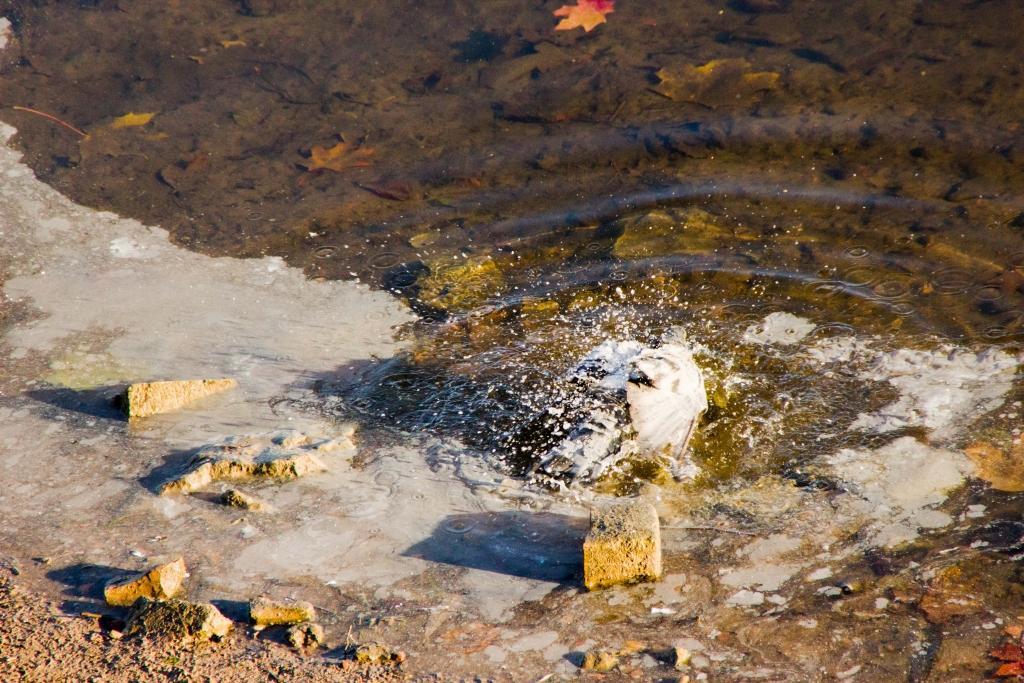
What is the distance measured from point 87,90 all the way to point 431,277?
379cm

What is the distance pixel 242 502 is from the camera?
322 centimetres

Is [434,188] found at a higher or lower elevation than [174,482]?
higher

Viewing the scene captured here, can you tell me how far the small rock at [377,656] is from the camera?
103 inches

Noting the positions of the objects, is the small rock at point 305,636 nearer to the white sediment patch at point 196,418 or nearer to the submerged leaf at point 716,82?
the white sediment patch at point 196,418

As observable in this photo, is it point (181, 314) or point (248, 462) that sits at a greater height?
point (181, 314)

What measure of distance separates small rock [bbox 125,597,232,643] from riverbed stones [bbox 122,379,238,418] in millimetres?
1208

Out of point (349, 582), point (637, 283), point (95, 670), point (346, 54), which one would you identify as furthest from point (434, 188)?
point (95, 670)

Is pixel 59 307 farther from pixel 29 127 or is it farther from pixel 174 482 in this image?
pixel 29 127

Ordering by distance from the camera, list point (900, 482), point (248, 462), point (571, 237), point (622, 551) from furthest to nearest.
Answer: point (571, 237)
point (248, 462)
point (900, 482)
point (622, 551)

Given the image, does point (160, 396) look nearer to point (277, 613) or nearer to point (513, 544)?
point (277, 613)

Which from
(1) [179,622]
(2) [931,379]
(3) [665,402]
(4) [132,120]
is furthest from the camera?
(4) [132,120]

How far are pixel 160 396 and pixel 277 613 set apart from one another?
1399 mm

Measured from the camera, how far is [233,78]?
6.75 m

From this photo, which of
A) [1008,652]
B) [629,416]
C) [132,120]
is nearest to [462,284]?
[629,416]
